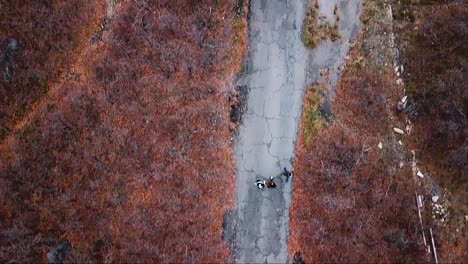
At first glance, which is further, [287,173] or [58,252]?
[287,173]

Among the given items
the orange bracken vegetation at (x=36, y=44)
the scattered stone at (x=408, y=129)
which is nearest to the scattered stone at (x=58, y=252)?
the orange bracken vegetation at (x=36, y=44)

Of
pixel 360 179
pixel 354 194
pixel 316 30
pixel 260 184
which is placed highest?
pixel 316 30

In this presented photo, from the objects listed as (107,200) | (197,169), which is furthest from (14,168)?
(197,169)

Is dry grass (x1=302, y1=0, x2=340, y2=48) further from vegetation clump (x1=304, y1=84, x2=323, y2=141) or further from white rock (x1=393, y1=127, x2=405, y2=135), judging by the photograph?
white rock (x1=393, y1=127, x2=405, y2=135)

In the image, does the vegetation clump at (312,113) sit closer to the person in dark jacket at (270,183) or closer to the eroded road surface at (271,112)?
the eroded road surface at (271,112)

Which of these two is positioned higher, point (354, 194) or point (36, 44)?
point (36, 44)

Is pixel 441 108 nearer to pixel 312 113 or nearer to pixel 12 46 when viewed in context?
pixel 312 113

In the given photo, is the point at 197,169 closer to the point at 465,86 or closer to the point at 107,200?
the point at 107,200

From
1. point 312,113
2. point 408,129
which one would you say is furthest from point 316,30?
point 408,129

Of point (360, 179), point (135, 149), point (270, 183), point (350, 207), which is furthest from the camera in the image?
point (135, 149)
